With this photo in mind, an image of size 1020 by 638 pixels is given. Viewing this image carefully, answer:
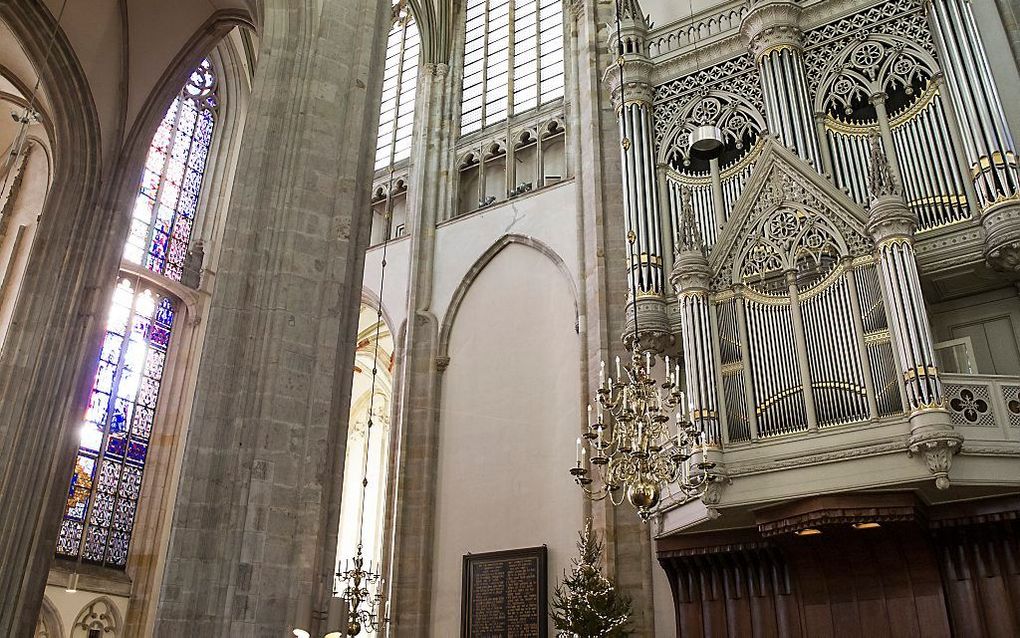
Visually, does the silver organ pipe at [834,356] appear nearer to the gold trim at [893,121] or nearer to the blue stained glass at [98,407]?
the gold trim at [893,121]

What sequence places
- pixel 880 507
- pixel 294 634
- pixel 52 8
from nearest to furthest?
pixel 294 634
pixel 880 507
pixel 52 8

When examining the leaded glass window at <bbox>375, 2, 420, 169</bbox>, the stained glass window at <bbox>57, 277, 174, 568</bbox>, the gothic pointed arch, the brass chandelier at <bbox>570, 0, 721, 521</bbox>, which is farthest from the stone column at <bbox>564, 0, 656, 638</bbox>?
the stained glass window at <bbox>57, 277, 174, 568</bbox>

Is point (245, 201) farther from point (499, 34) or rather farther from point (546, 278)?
point (499, 34)

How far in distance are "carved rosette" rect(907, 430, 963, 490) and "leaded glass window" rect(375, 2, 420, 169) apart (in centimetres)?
1179

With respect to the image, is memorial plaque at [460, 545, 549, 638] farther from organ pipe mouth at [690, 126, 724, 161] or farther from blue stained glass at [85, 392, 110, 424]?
blue stained glass at [85, 392, 110, 424]

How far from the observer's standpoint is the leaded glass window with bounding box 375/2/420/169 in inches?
689

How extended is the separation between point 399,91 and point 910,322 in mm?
12602

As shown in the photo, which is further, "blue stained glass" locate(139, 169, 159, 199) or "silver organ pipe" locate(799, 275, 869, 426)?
"blue stained glass" locate(139, 169, 159, 199)

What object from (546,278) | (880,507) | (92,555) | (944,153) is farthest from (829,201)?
(92,555)

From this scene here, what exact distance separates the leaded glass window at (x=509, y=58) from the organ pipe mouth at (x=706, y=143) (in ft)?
15.0

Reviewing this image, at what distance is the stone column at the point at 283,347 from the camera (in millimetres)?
6234

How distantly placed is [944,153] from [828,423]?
12.4 ft

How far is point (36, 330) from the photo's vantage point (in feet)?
34.8

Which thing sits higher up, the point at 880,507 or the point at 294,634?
the point at 880,507
